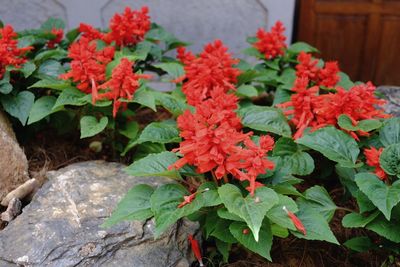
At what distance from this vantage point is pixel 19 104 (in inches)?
105

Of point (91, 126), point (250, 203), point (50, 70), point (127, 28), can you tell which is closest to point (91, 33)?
point (127, 28)

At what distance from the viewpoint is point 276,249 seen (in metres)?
2.30

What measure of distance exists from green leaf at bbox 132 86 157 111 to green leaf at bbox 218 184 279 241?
0.75 metres

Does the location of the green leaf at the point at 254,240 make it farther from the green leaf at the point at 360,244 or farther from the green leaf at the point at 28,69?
the green leaf at the point at 28,69

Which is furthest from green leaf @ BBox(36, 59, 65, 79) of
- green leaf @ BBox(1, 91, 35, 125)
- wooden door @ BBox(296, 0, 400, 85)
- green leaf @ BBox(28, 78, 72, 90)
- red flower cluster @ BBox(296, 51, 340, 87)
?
wooden door @ BBox(296, 0, 400, 85)

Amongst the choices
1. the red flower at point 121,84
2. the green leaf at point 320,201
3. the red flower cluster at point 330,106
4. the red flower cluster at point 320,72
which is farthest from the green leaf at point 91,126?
the red flower cluster at point 320,72

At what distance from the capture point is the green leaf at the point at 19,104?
2621mm

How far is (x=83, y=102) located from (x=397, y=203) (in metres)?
1.59

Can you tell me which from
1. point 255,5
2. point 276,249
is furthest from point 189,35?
point 276,249

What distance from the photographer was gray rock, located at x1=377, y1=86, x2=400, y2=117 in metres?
2.97

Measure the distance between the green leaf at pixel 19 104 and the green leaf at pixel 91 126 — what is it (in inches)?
15.9

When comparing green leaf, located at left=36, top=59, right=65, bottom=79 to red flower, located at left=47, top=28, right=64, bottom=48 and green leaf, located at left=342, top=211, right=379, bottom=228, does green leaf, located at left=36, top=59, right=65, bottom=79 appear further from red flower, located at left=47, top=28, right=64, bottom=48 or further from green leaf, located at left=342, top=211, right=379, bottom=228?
green leaf, located at left=342, top=211, right=379, bottom=228

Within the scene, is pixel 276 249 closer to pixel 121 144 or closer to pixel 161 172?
pixel 161 172

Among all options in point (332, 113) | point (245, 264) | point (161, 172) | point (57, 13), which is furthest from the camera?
point (57, 13)
